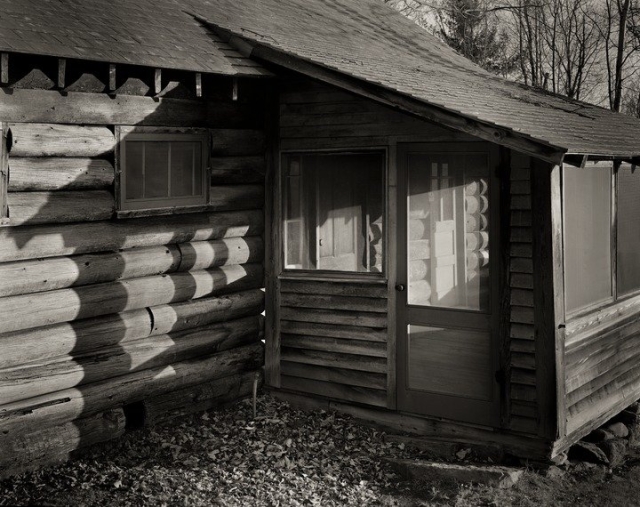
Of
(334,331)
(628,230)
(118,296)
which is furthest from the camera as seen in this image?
(628,230)

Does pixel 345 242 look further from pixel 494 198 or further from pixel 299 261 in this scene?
pixel 494 198

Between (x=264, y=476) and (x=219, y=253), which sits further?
(x=219, y=253)

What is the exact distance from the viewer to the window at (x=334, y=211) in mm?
8422

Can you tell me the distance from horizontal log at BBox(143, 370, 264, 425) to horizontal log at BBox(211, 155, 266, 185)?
78.4 inches

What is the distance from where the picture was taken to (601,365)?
27.7 feet

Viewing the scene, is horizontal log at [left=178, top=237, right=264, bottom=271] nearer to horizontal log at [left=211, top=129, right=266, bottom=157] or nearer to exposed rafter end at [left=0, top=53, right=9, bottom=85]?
horizontal log at [left=211, top=129, right=266, bottom=157]

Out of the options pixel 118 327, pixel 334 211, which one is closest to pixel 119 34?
pixel 118 327

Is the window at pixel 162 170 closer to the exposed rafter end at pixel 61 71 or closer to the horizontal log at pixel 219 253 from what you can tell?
the horizontal log at pixel 219 253

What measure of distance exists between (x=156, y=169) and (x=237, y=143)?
1.04 meters

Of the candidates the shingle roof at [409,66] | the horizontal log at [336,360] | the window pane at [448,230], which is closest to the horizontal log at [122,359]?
the horizontal log at [336,360]

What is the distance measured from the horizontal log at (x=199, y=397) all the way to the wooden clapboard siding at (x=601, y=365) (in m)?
3.19

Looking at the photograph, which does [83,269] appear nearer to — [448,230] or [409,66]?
[448,230]

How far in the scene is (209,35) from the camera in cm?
821

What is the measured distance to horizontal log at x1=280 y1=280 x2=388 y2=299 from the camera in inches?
328
